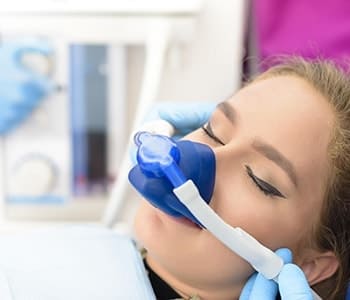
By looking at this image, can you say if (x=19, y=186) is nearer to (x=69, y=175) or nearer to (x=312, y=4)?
(x=69, y=175)

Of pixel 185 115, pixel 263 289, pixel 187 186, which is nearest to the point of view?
pixel 187 186

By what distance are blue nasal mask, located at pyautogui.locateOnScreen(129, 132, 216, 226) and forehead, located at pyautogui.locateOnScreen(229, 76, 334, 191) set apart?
9 cm

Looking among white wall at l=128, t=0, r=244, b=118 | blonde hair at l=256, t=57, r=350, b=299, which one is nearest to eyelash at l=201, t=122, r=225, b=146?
blonde hair at l=256, t=57, r=350, b=299

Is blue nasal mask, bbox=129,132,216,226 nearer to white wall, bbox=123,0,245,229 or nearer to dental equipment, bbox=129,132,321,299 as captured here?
dental equipment, bbox=129,132,321,299

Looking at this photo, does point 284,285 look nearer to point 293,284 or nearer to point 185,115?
point 293,284

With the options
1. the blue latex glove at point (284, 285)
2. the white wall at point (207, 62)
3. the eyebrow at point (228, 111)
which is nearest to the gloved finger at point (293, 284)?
the blue latex glove at point (284, 285)

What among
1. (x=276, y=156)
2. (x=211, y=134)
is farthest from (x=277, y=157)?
(x=211, y=134)

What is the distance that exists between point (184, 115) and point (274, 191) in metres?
0.28

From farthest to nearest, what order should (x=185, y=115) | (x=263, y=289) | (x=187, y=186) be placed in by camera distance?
1. (x=185, y=115)
2. (x=263, y=289)
3. (x=187, y=186)

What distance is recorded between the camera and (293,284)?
2.80 ft

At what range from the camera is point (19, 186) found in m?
1.26

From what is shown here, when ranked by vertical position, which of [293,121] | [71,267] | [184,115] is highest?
[293,121]

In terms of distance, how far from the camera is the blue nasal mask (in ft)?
2.59

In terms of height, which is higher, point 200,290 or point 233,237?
point 233,237
